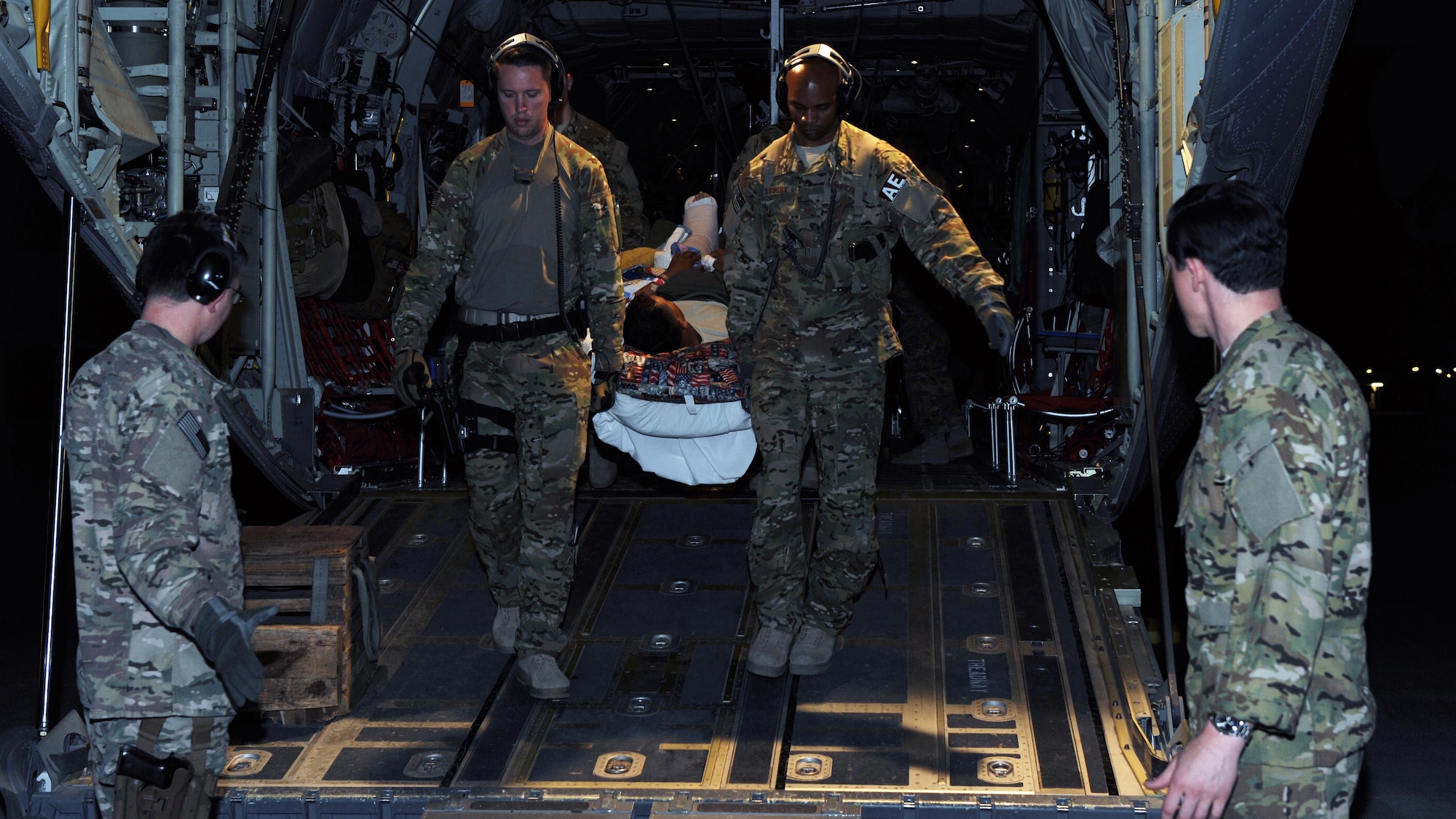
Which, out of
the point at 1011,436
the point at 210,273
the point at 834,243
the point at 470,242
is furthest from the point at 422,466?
the point at 210,273

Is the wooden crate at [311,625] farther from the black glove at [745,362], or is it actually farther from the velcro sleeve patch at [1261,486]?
the velcro sleeve patch at [1261,486]

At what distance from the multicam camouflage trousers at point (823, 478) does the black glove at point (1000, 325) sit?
50 cm

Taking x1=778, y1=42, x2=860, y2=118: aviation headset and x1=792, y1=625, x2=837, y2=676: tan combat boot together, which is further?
x1=792, y1=625, x2=837, y2=676: tan combat boot

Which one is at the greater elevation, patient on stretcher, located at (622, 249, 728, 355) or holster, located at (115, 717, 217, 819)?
patient on stretcher, located at (622, 249, 728, 355)

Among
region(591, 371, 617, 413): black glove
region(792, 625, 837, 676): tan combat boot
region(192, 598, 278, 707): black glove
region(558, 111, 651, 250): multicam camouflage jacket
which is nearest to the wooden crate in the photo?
region(591, 371, 617, 413): black glove

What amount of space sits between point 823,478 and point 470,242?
1.63 meters

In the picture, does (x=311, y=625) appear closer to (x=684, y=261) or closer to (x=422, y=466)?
(x=422, y=466)

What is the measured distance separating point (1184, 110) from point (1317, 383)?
2889 millimetres

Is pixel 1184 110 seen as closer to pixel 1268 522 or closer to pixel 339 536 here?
pixel 1268 522

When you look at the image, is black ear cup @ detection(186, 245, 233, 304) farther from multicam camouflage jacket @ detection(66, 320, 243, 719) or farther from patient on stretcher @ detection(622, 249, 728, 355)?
patient on stretcher @ detection(622, 249, 728, 355)

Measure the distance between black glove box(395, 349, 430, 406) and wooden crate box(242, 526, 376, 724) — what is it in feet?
1.89

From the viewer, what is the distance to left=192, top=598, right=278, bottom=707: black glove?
256 centimetres

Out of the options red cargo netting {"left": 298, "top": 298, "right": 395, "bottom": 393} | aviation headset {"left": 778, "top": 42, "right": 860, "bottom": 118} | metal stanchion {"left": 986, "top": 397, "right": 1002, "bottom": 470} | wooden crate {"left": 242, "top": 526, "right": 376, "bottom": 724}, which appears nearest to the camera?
wooden crate {"left": 242, "top": 526, "right": 376, "bottom": 724}

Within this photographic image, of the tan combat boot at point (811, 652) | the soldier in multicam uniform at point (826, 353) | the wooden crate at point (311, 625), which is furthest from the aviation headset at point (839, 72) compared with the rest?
the wooden crate at point (311, 625)
